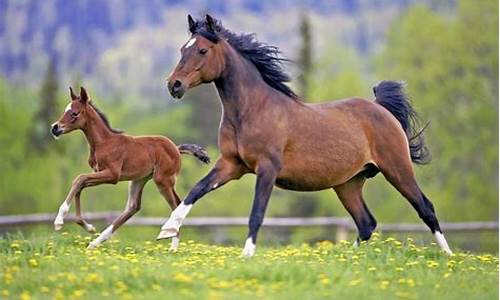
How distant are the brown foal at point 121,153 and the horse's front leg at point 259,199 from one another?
1.53m

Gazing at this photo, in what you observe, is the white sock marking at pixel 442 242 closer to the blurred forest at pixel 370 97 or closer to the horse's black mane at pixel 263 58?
the horse's black mane at pixel 263 58

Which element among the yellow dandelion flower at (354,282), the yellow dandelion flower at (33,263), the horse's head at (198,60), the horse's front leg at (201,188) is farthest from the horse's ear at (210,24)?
the yellow dandelion flower at (354,282)

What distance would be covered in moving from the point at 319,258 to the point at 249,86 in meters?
1.91

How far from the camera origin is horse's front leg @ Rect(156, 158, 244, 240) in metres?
9.68

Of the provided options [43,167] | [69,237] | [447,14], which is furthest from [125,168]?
[43,167]

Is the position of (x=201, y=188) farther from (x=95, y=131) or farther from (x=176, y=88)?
(x=95, y=131)

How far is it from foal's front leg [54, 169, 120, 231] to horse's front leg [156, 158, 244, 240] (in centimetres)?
121

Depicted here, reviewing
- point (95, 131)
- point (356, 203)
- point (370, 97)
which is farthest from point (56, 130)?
point (370, 97)

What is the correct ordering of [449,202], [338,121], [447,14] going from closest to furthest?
[338,121] < [449,202] < [447,14]

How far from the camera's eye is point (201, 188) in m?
9.76

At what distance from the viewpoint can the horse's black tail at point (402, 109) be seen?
38.6ft

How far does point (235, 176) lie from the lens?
33.0ft

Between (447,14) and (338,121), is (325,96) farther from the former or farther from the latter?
(338,121)

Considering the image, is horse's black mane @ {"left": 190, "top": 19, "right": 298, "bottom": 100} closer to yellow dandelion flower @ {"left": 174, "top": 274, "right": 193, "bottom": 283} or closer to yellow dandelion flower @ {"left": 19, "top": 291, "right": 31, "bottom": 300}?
yellow dandelion flower @ {"left": 174, "top": 274, "right": 193, "bottom": 283}
